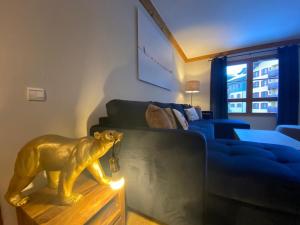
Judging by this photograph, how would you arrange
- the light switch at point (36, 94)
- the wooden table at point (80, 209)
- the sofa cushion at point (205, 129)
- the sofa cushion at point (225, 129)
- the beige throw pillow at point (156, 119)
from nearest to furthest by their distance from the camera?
the wooden table at point (80, 209) < the light switch at point (36, 94) < the beige throw pillow at point (156, 119) < the sofa cushion at point (205, 129) < the sofa cushion at point (225, 129)

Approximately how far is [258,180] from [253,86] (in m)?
3.96

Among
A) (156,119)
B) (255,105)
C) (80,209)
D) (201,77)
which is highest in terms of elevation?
(201,77)

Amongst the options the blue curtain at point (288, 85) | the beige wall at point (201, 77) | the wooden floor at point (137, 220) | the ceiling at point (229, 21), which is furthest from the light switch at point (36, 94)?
the blue curtain at point (288, 85)

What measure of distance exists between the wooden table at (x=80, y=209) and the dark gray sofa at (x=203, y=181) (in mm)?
202

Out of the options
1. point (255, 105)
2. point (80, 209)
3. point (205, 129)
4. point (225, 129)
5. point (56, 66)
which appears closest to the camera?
point (80, 209)

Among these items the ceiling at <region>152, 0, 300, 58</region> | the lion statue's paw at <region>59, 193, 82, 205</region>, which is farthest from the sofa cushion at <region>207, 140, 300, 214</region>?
the ceiling at <region>152, 0, 300, 58</region>

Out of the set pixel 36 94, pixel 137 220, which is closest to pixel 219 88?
pixel 137 220

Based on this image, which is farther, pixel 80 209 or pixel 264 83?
pixel 264 83

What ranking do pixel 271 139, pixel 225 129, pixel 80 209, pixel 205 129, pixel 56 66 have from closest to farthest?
pixel 80 209, pixel 56 66, pixel 271 139, pixel 205 129, pixel 225 129

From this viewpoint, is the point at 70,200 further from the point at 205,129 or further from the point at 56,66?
the point at 205,129

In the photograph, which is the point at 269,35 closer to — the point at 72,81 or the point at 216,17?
the point at 216,17

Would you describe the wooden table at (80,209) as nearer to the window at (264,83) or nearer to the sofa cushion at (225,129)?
the sofa cushion at (225,129)

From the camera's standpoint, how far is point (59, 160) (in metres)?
0.64

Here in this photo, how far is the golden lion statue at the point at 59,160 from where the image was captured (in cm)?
60
